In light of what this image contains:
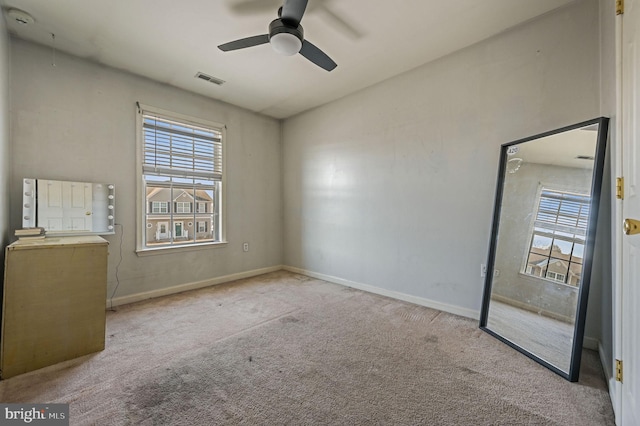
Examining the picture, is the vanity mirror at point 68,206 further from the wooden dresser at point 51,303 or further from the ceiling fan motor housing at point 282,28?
the ceiling fan motor housing at point 282,28

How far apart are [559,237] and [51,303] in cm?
371

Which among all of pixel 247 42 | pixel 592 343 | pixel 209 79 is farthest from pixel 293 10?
pixel 592 343

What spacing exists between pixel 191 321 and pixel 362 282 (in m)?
2.10

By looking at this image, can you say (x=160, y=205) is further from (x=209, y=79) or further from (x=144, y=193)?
(x=209, y=79)

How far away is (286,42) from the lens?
2.10 metres

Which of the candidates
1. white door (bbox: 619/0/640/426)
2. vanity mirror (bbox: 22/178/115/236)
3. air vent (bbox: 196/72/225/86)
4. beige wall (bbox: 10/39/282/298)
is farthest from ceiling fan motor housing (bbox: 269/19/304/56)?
vanity mirror (bbox: 22/178/115/236)

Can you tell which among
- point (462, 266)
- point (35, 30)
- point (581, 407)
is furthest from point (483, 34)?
point (35, 30)

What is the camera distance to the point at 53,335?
1939mm

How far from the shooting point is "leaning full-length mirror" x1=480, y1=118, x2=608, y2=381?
71.7 inches

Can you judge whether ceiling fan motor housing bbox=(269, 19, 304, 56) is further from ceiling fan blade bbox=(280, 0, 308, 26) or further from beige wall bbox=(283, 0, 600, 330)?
beige wall bbox=(283, 0, 600, 330)

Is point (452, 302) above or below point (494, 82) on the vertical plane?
below

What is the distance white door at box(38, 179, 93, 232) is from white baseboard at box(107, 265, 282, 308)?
89cm

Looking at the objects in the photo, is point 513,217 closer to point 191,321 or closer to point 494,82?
point 494,82

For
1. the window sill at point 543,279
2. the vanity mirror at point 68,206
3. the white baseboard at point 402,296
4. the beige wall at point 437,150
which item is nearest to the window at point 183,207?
the vanity mirror at point 68,206
